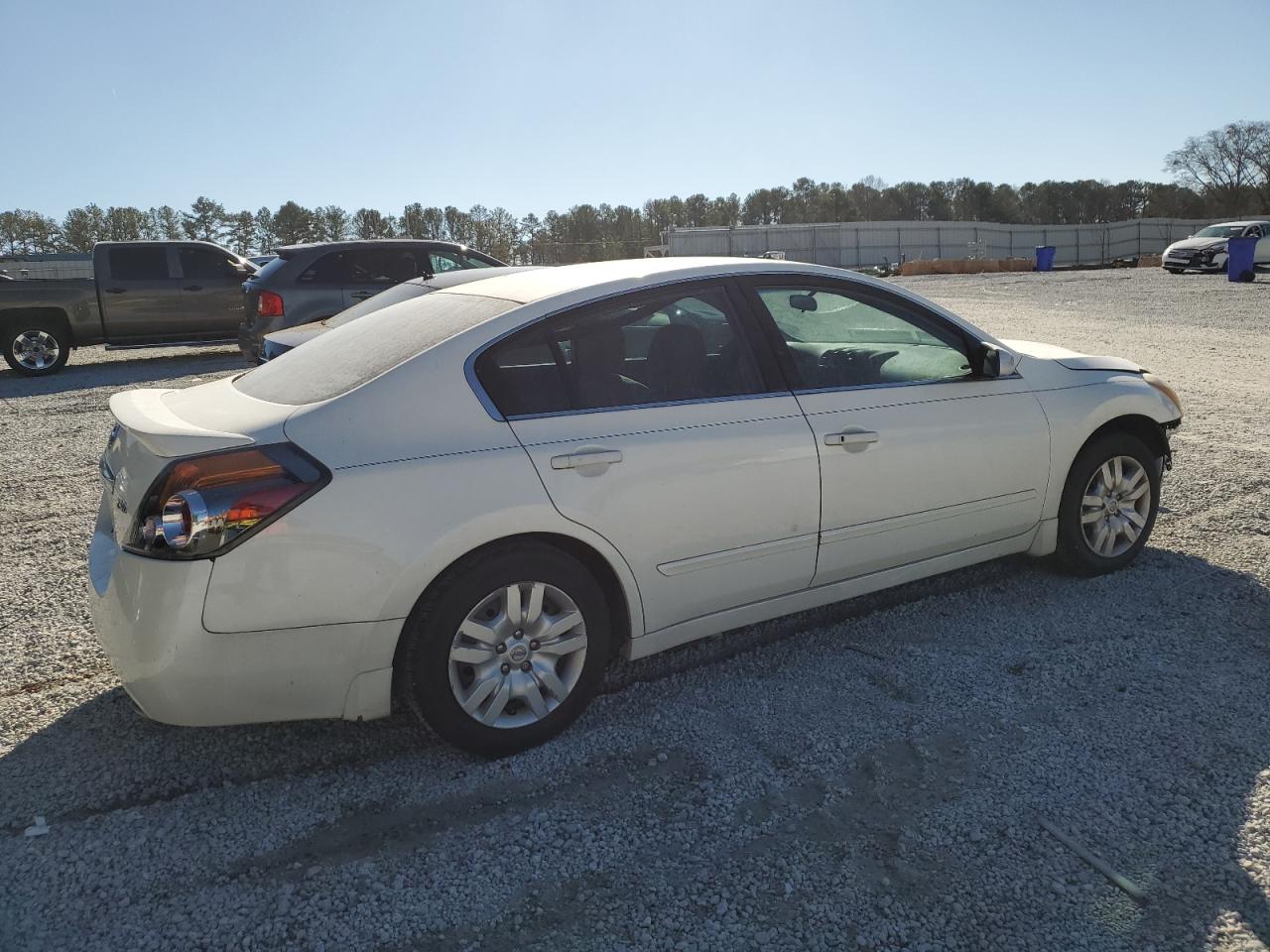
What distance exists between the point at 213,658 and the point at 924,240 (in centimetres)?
6969

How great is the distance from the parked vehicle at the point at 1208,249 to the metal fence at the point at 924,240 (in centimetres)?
2890

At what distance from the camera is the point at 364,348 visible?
3369 mm

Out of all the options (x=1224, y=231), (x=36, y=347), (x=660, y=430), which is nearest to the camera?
(x=660, y=430)

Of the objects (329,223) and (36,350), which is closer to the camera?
(36,350)

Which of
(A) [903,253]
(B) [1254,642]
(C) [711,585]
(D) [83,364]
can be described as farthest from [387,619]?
(A) [903,253]

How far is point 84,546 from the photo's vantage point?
5.39 metres

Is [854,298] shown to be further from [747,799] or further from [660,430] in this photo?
[747,799]

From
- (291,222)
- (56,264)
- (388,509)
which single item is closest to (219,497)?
(388,509)

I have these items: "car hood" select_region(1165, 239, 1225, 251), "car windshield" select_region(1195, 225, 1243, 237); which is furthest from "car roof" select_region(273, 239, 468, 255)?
"car hood" select_region(1165, 239, 1225, 251)

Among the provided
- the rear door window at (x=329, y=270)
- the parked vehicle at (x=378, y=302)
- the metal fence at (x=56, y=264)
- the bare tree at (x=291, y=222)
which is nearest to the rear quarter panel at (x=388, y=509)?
the parked vehicle at (x=378, y=302)

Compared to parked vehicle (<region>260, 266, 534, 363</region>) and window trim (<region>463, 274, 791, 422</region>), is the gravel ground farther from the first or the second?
parked vehicle (<region>260, 266, 534, 363</region>)

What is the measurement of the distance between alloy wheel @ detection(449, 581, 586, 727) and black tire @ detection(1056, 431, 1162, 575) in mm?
2548

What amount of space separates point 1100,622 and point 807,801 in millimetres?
1940

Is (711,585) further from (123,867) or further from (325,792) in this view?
(123,867)
